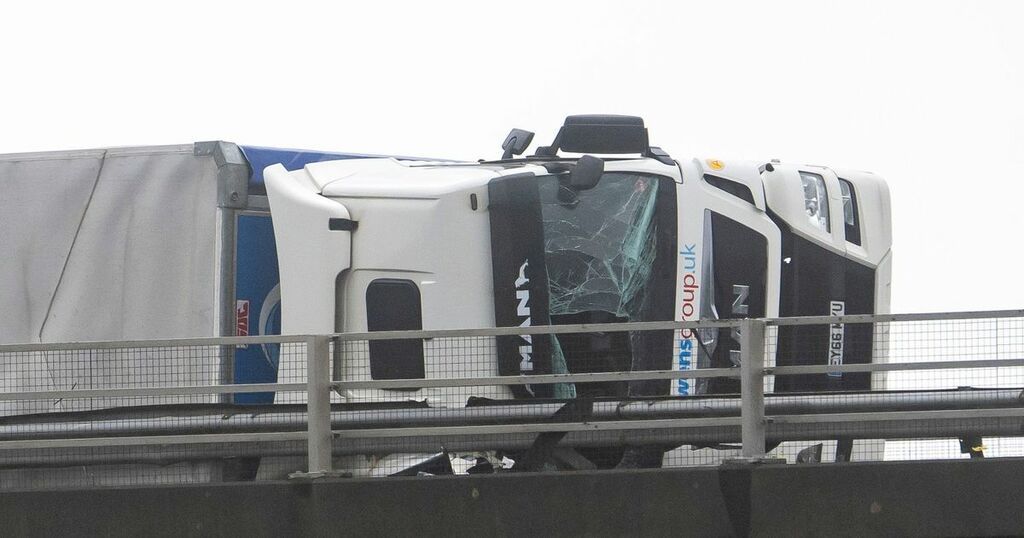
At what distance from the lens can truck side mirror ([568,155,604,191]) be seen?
8039 mm

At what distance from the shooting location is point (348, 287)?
7855 millimetres

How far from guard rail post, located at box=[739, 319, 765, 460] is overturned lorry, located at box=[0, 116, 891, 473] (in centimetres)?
149

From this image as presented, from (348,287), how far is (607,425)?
197 centimetres

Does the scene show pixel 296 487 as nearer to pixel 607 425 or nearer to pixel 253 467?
pixel 253 467

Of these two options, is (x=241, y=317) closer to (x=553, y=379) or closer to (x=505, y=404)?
(x=505, y=404)

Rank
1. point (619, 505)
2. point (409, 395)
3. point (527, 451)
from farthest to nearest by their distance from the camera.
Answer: point (409, 395) → point (527, 451) → point (619, 505)

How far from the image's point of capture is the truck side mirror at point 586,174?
26.4ft

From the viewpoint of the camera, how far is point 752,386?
6.39 meters

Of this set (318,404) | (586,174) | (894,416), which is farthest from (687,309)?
(318,404)

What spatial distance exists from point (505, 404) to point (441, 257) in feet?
3.41

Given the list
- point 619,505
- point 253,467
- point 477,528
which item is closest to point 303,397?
point 253,467

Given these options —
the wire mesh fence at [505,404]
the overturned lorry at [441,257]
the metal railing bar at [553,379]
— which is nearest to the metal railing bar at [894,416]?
the wire mesh fence at [505,404]

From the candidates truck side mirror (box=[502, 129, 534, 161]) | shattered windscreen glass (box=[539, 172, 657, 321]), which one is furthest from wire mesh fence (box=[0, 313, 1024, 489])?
truck side mirror (box=[502, 129, 534, 161])

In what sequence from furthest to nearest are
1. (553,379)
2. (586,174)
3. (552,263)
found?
(586,174)
(552,263)
(553,379)
